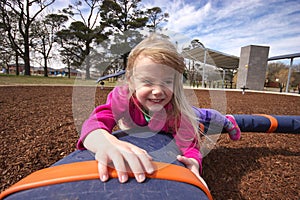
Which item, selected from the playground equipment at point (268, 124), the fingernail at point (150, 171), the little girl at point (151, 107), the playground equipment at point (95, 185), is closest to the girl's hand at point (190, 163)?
the little girl at point (151, 107)

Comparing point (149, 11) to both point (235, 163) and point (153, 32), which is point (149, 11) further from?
point (235, 163)

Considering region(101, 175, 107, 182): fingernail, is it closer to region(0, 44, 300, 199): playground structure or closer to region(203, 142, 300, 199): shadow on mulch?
region(0, 44, 300, 199): playground structure

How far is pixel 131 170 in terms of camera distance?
0.69m

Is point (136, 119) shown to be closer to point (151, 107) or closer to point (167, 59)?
point (151, 107)

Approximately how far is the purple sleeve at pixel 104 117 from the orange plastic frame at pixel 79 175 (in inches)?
7.8

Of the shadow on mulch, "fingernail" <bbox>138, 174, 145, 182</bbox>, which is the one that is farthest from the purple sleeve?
the shadow on mulch

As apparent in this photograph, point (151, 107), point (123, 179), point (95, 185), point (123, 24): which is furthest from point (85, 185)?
point (123, 24)

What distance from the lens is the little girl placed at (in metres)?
0.93

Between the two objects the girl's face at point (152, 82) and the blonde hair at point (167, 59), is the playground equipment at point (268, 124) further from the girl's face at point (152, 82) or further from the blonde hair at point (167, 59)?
the girl's face at point (152, 82)

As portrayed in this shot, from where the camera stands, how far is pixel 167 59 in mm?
1050

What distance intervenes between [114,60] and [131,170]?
66 cm

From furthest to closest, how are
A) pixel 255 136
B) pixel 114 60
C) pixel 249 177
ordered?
pixel 255 136 < pixel 249 177 < pixel 114 60

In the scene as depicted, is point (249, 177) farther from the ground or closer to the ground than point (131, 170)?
closer to the ground

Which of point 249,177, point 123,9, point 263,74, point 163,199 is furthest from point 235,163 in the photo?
point 263,74
